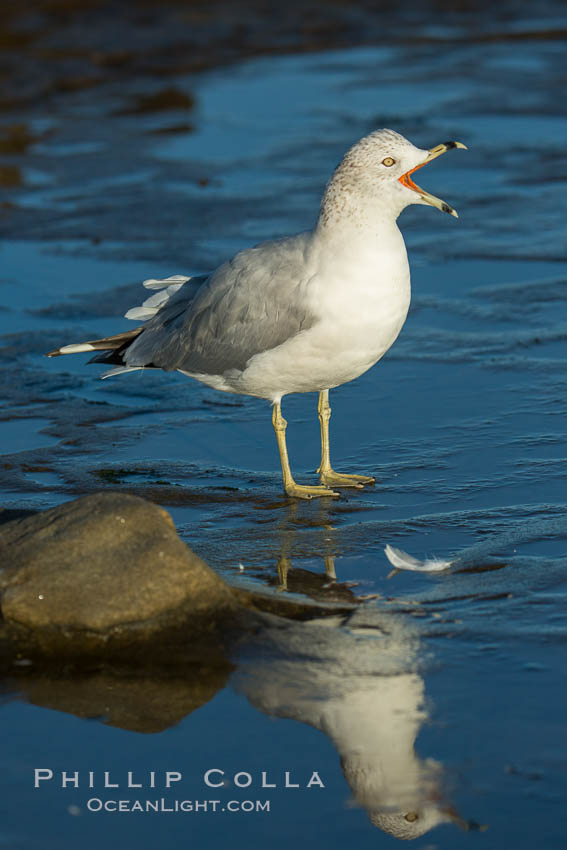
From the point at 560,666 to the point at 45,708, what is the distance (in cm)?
183

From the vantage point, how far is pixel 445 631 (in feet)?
17.0

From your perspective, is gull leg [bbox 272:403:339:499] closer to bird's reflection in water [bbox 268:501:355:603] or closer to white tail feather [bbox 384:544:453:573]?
bird's reflection in water [bbox 268:501:355:603]

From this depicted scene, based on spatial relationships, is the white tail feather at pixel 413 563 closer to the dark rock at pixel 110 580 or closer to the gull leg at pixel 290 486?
the dark rock at pixel 110 580

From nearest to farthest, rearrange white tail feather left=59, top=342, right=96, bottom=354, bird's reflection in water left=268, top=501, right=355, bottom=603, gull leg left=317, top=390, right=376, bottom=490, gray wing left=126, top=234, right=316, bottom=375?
bird's reflection in water left=268, top=501, right=355, bottom=603 → gray wing left=126, top=234, right=316, bottom=375 → gull leg left=317, top=390, right=376, bottom=490 → white tail feather left=59, top=342, right=96, bottom=354

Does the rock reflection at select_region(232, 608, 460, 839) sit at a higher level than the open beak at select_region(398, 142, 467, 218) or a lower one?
lower

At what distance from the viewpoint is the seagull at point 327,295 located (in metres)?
6.52

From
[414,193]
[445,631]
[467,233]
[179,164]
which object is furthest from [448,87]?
[445,631]

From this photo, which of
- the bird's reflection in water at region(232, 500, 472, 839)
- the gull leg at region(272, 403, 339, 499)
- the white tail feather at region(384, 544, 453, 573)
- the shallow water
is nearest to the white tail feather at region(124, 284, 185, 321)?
the shallow water

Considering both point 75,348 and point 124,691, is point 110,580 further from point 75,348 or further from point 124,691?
point 75,348

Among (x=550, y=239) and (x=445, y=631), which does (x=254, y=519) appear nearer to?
(x=445, y=631)

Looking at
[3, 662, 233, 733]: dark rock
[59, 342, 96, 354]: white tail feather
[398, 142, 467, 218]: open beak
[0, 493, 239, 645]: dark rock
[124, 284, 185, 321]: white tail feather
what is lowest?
[3, 662, 233, 733]: dark rock

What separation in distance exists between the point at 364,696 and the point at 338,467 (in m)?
2.75

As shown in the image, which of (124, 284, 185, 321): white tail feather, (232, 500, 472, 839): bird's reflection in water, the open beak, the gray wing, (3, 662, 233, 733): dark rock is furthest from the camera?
(124, 284, 185, 321): white tail feather

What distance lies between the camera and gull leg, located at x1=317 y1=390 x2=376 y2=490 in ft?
23.0
